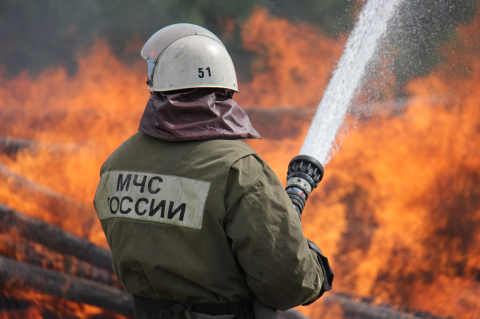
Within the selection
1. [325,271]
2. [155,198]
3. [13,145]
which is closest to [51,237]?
[13,145]

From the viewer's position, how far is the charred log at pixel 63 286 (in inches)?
145

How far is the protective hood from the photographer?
142 centimetres

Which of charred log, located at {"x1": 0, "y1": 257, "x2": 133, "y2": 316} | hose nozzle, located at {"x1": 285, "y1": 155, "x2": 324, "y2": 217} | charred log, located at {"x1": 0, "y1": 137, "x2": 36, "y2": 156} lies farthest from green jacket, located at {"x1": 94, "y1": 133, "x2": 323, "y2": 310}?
charred log, located at {"x1": 0, "y1": 137, "x2": 36, "y2": 156}

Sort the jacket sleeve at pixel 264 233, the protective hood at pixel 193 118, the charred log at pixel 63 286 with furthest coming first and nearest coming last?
the charred log at pixel 63 286
the protective hood at pixel 193 118
the jacket sleeve at pixel 264 233

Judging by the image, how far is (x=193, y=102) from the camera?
149 centimetres

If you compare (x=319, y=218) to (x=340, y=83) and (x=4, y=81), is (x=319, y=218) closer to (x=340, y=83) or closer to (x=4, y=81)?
(x=340, y=83)

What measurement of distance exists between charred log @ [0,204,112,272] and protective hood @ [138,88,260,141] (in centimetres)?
266

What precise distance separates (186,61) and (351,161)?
9.73 ft

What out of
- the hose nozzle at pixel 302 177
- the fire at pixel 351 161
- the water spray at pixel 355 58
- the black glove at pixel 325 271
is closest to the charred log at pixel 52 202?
the fire at pixel 351 161

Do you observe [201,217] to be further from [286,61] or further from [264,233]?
[286,61]

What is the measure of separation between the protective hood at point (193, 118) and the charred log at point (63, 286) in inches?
106

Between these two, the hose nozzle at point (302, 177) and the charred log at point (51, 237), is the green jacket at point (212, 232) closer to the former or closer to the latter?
the hose nozzle at point (302, 177)

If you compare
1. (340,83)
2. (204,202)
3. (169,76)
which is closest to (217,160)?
(204,202)

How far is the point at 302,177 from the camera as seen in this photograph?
76.7 inches
